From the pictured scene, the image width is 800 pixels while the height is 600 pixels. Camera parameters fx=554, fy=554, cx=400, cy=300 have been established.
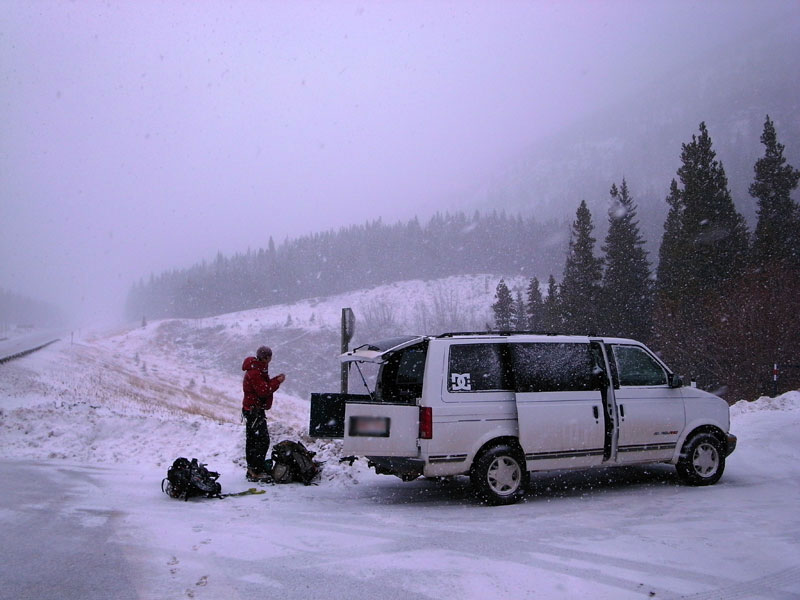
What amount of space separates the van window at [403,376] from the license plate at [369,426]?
0.59 metres

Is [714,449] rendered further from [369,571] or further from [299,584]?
[299,584]

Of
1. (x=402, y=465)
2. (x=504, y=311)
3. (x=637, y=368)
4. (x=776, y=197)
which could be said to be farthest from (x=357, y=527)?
(x=504, y=311)

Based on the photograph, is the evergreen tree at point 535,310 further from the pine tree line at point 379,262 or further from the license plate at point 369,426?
the pine tree line at point 379,262

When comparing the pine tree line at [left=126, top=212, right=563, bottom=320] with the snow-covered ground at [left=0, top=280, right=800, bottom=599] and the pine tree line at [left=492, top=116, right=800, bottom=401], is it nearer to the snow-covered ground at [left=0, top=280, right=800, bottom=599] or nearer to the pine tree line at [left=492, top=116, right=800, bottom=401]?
the pine tree line at [left=492, top=116, right=800, bottom=401]

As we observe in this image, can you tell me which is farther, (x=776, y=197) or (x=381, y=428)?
(x=776, y=197)

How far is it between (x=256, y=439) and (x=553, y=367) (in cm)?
426

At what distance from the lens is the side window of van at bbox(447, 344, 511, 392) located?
6695 mm

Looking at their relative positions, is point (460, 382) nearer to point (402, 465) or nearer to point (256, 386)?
point (402, 465)

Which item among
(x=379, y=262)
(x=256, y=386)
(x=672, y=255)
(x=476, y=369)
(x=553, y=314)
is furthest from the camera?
(x=379, y=262)

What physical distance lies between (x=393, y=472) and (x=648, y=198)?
145631 mm

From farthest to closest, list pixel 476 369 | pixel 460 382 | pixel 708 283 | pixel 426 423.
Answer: pixel 708 283 → pixel 476 369 → pixel 460 382 → pixel 426 423

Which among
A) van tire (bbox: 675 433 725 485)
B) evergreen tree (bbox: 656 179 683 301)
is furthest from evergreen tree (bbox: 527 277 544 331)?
van tire (bbox: 675 433 725 485)

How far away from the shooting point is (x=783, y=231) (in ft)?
121

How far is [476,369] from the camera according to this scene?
6824 millimetres
